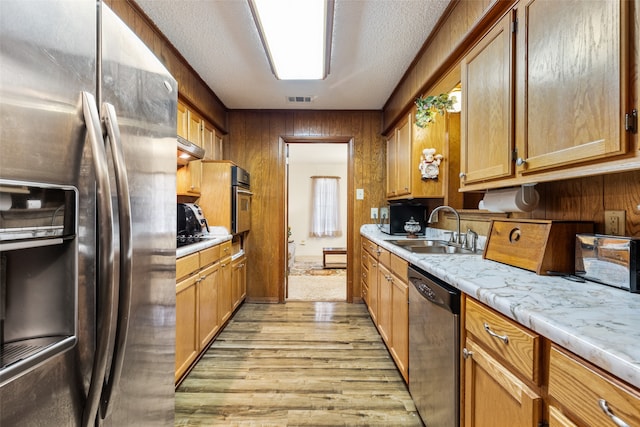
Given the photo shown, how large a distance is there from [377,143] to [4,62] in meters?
3.43

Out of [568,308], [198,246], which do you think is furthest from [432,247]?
[198,246]

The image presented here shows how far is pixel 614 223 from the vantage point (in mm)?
1105

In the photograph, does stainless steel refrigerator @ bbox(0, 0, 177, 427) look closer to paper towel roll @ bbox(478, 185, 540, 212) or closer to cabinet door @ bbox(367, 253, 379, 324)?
paper towel roll @ bbox(478, 185, 540, 212)

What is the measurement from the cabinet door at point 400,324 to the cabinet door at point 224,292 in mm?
1516

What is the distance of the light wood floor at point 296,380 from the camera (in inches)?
63.8

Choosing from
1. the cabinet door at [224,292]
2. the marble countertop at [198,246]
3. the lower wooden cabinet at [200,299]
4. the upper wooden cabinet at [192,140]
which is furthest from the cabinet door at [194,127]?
the cabinet door at [224,292]

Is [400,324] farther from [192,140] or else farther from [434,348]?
[192,140]

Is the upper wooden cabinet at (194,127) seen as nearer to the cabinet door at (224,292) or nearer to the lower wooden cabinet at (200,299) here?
the lower wooden cabinet at (200,299)

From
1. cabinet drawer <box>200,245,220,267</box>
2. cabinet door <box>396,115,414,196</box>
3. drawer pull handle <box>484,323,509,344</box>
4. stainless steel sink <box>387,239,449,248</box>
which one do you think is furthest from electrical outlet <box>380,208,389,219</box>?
drawer pull handle <box>484,323,509,344</box>

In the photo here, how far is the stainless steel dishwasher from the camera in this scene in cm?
118

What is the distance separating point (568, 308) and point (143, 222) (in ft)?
4.26

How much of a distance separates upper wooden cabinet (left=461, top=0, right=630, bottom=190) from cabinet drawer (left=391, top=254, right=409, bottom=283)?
2.10 feet

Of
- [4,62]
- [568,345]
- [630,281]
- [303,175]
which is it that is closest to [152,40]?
[4,62]

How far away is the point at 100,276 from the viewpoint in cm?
70
